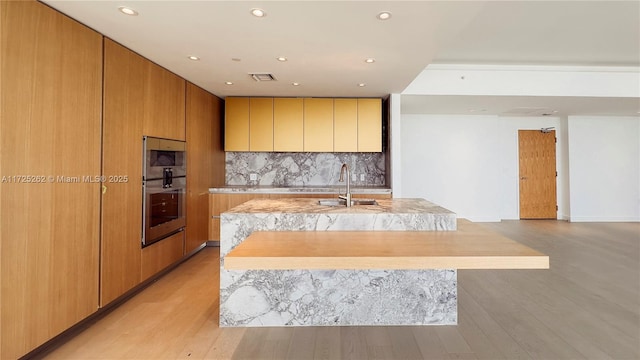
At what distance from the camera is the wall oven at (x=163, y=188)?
3004 mm

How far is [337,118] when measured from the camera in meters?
4.64

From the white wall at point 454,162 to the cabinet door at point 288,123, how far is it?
2.62m

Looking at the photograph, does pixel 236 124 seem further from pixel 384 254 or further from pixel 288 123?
pixel 384 254

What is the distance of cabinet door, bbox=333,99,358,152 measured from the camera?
4.64m

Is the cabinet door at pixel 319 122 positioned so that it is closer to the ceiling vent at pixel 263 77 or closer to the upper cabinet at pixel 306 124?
the upper cabinet at pixel 306 124

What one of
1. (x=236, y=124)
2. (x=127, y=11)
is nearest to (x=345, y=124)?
(x=236, y=124)

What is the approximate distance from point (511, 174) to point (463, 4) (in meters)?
5.73

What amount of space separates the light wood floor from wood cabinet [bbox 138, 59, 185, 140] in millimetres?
1577

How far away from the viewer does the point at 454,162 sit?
6.39 m

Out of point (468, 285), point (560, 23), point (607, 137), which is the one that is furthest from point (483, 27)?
point (607, 137)

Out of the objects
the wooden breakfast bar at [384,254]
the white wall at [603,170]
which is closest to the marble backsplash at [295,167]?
the wooden breakfast bar at [384,254]

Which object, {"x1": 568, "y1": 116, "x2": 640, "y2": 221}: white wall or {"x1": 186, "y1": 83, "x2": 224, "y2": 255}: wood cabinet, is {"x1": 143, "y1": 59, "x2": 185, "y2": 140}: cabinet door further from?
{"x1": 568, "y1": 116, "x2": 640, "y2": 221}: white wall

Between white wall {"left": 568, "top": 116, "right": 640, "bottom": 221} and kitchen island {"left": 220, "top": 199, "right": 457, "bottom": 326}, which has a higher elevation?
white wall {"left": 568, "top": 116, "right": 640, "bottom": 221}

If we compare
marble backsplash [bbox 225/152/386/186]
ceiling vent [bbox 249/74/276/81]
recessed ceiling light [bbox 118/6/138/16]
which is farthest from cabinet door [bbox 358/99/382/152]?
recessed ceiling light [bbox 118/6/138/16]
